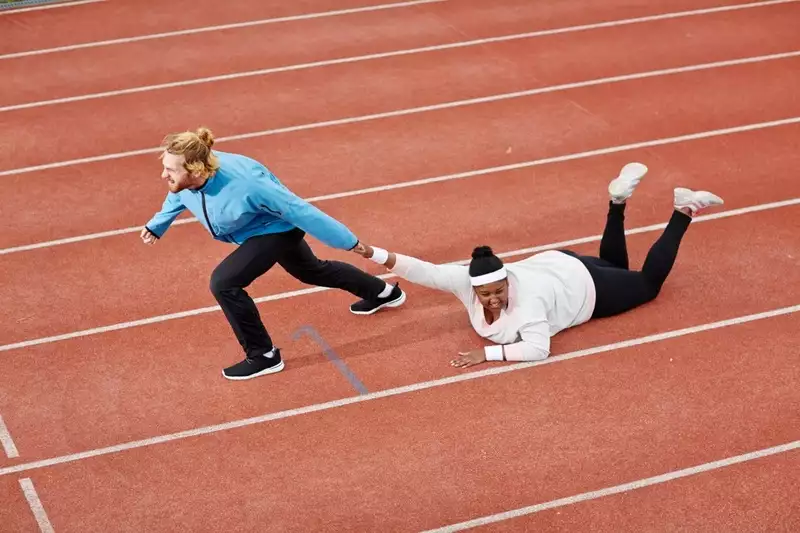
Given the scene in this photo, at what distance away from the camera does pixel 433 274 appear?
21.6 feet

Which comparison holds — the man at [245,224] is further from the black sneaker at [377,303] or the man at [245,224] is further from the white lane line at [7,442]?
the white lane line at [7,442]

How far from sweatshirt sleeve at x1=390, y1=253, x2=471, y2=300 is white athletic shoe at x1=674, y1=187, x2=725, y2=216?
4.89 feet

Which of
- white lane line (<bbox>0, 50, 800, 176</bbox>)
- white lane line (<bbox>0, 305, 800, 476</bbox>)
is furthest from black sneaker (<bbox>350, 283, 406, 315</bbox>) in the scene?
white lane line (<bbox>0, 50, 800, 176</bbox>)

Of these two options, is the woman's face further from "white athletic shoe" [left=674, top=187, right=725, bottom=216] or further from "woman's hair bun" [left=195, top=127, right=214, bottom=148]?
A: "woman's hair bun" [left=195, top=127, right=214, bottom=148]

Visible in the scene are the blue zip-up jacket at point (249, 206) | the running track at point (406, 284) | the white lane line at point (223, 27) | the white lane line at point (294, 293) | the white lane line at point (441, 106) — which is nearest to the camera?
the running track at point (406, 284)

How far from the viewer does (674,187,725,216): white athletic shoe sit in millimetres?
7051

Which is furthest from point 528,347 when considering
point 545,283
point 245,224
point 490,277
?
point 245,224

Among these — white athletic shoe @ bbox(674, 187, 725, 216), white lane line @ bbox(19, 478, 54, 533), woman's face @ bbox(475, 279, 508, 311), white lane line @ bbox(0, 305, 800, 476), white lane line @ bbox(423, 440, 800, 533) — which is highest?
white athletic shoe @ bbox(674, 187, 725, 216)

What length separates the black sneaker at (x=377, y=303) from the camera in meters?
7.32

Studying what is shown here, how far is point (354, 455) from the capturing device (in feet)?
19.9

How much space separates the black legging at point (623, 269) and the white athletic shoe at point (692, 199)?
60mm

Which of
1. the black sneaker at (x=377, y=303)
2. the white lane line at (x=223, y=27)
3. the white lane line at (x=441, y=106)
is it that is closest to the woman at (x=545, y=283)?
the black sneaker at (x=377, y=303)

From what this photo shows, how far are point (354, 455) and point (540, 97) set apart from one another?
5.33 meters

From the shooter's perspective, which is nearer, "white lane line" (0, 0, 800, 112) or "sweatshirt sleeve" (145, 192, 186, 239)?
"sweatshirt sleeve" (145, 192, 186, 239)
